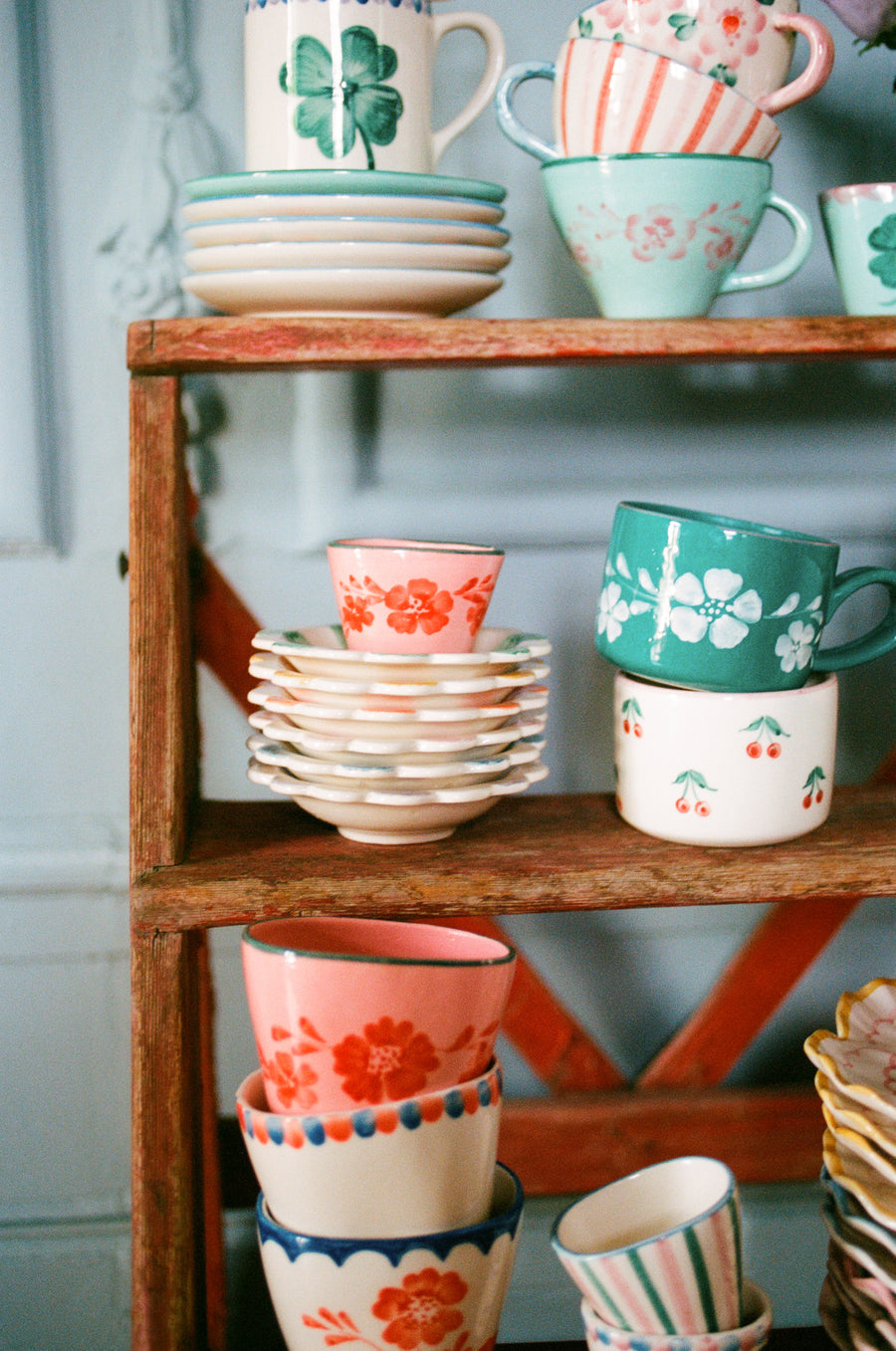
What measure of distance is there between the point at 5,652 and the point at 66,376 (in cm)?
24

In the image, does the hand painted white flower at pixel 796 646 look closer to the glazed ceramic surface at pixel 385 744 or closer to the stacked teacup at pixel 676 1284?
the glazed ceramic surface at pixel 385 744

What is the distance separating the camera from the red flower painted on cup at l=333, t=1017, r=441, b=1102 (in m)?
0.65

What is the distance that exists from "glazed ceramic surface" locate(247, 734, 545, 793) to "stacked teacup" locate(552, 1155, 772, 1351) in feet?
0.94

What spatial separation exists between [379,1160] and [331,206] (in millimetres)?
556

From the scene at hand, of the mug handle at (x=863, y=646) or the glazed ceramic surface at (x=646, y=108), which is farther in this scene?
the mug handle at (x=863, y=646)

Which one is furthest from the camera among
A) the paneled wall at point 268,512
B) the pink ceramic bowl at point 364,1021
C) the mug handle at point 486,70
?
the paneled wall at point 268,512

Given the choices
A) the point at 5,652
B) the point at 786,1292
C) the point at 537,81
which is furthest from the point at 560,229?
the point at 786,1292

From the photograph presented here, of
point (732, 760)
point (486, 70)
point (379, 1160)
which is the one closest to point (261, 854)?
point (379, 1160)

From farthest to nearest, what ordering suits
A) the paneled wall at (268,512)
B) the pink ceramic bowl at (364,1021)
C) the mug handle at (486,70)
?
1. the paneled wall at (268,512)
2. the mug handle at (486,70)
3. the pink ceramic bowl at (364,1021)

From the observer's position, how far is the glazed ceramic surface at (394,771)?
70 centimetres

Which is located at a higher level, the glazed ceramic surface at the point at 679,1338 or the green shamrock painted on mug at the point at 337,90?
the green shamrock painted on mug at the point at 337,90

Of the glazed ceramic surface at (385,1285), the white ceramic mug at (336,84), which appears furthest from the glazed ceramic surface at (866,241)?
the glazed ceramic surface at (385,1285)

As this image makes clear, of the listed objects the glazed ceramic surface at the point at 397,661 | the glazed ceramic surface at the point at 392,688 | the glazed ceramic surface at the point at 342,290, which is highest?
the glazed ceramic surface at the point at 342,290

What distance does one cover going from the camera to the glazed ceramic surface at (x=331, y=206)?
657mm
